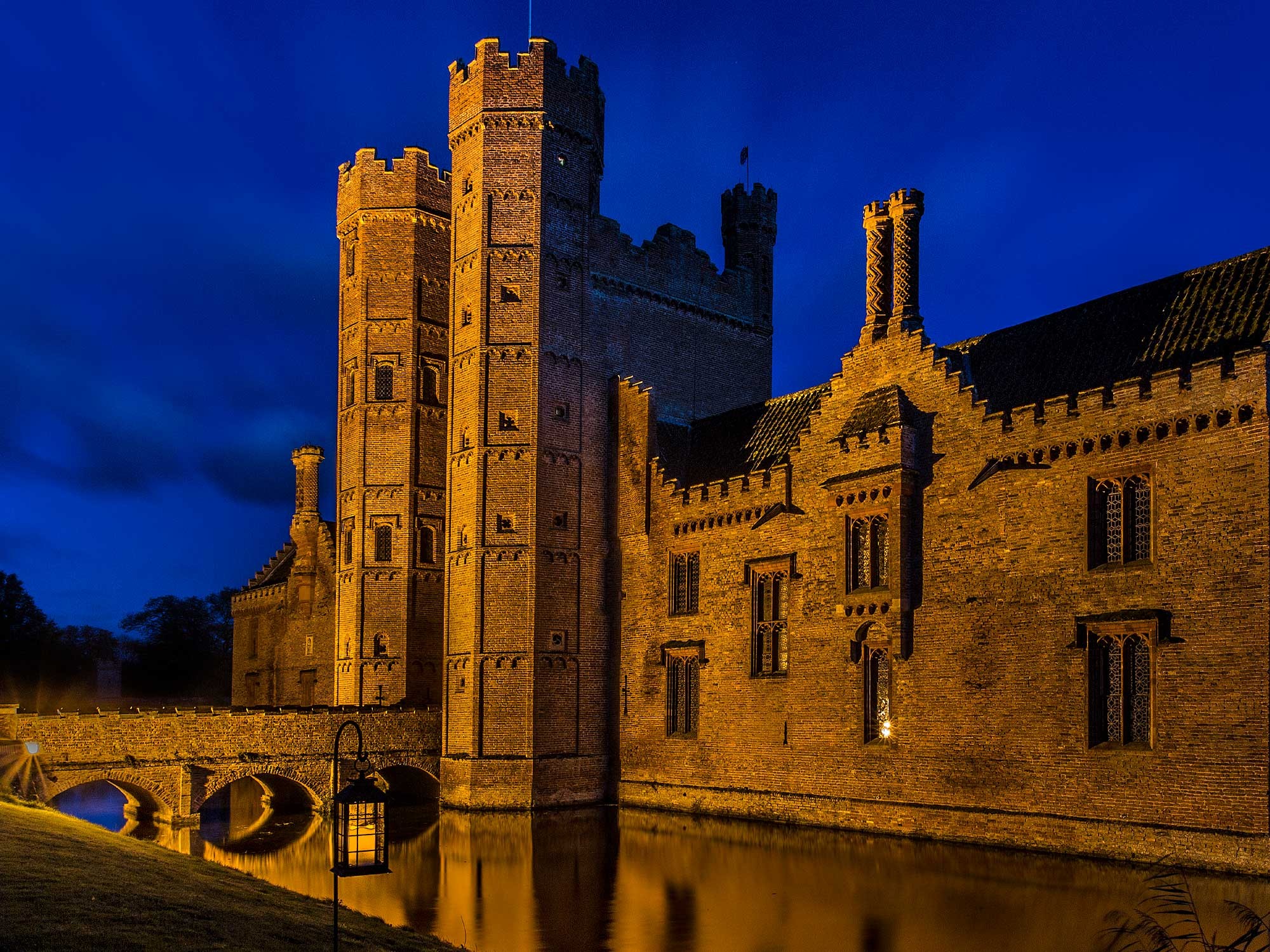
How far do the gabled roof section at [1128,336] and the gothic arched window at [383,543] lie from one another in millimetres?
20139

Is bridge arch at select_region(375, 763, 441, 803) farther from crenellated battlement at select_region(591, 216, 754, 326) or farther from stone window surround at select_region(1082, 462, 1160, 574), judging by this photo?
stone window surround at select_region(1082, 462, 1160, 574)

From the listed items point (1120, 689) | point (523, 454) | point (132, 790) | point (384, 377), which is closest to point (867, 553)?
point (1120, 689)

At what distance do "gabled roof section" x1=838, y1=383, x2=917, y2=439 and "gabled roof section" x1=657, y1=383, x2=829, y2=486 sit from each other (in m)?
1.92

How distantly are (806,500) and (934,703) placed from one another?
5.94 metres

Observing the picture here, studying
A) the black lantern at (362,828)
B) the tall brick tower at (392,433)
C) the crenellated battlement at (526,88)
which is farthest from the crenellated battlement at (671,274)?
the black lantern at (362,828)

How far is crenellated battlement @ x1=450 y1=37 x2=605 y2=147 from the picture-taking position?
34.2 m

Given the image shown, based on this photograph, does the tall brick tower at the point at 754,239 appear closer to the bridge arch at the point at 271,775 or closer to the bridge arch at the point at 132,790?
the bridge arch at the point at 271,775

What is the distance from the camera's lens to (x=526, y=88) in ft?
112

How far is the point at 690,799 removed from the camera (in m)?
30.8

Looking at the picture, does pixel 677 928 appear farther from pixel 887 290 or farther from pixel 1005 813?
pixel 887 290

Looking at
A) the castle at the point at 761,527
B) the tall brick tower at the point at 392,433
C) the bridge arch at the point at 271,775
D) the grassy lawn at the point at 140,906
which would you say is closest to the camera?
the grassy lawn at the point at 140,906

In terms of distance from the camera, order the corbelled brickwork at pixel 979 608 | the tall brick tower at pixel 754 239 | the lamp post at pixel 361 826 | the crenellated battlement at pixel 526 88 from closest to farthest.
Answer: the lamp post at pixel 361 826, the corbelled brickwork at pixel 979 608, the crenellated battlement at pixel 526 88, the tall brick tower at pixel 754 239

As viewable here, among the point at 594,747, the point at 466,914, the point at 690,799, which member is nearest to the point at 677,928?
the point at 466,914

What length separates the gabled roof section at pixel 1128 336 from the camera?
866 inches
